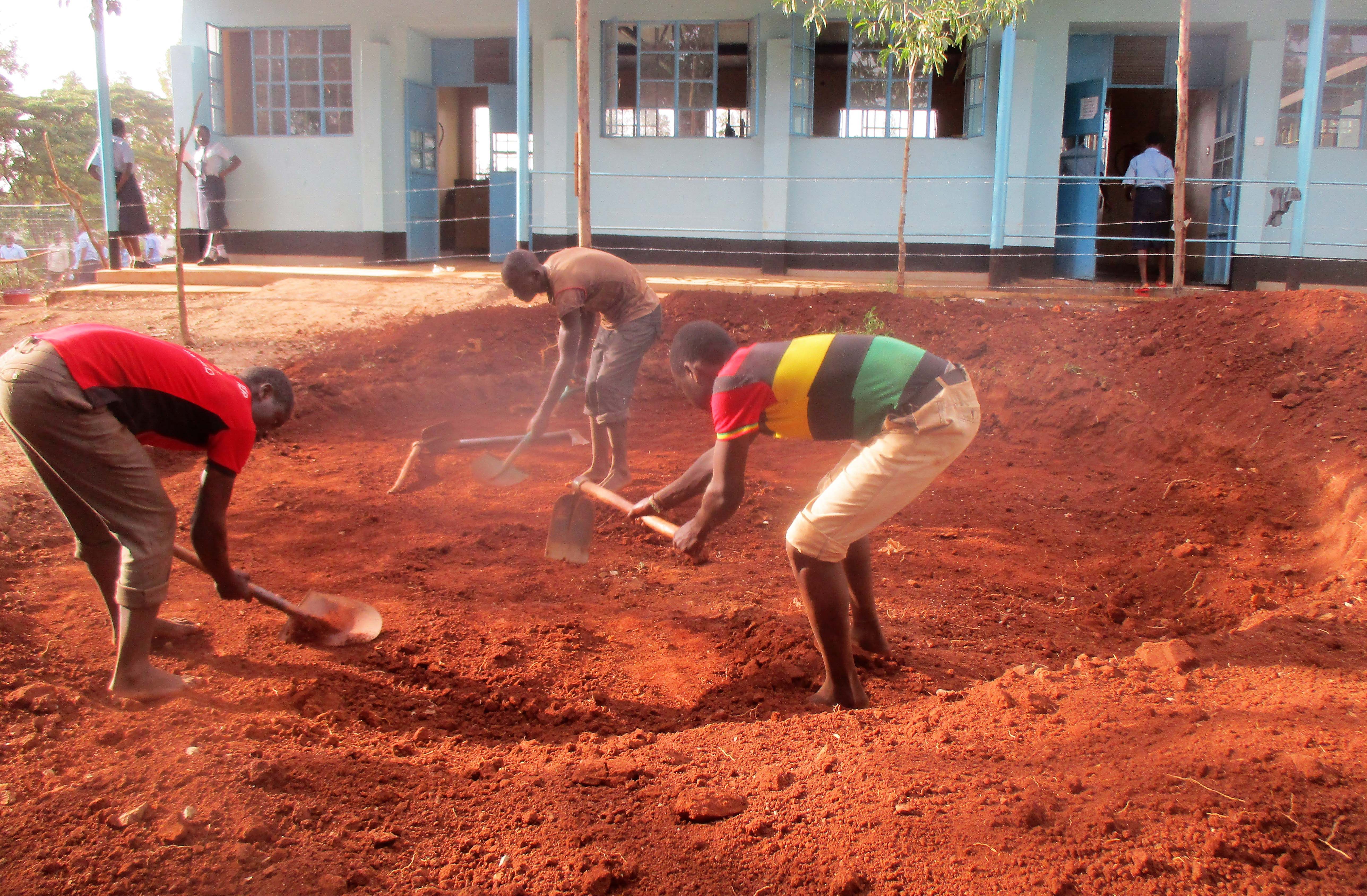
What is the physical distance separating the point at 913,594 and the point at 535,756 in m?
2.06

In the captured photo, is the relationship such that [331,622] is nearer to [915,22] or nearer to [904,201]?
[904,201]

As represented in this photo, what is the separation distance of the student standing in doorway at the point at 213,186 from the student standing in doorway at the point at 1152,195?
32.0 ft

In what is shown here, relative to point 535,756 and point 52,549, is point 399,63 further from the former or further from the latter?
point 535,756

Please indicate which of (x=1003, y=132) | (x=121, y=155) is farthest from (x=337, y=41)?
(x=1003, y=132)

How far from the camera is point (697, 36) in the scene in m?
10.8

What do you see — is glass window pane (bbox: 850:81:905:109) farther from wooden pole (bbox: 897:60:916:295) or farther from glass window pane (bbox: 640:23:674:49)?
glass window pane (bbox: 640:23:674:49)

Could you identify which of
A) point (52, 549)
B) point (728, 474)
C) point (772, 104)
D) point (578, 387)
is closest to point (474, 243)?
point (772, 104)

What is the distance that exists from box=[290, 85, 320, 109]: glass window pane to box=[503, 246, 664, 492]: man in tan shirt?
24.6 ft

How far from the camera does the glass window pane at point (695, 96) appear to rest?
10.8 metres

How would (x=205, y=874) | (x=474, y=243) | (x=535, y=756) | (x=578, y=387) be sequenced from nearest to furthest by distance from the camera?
(x=205, y=874)
(x=535, y=756)
(x=578, y=387)
(x=474, y=243)

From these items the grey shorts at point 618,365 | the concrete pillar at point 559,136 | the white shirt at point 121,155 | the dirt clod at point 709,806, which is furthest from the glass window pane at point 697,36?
the dirt clod at point 709,806

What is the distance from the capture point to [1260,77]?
10273 mm

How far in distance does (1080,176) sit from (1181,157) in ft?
5.09

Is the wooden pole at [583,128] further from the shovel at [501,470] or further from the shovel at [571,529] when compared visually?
the shovel at [571,529]
